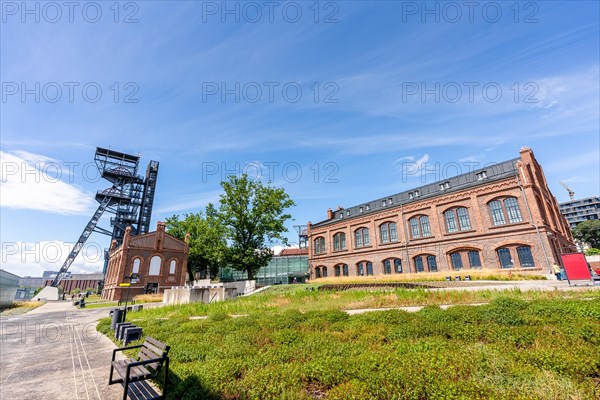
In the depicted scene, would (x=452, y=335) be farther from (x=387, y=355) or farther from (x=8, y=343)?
(x=8, y=343)

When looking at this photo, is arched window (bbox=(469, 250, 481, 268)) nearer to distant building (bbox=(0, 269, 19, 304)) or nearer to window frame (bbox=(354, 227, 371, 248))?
window frame (bbox=(354, 227, 371, 248))

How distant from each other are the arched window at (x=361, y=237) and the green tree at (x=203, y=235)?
19.7 m

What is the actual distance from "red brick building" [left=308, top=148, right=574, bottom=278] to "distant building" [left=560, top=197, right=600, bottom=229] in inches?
4214

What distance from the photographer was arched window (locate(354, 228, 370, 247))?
40531 millimetres

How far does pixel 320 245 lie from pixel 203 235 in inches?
778

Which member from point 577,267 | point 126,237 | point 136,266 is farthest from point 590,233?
point 126,237

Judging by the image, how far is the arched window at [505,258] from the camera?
26219 mm

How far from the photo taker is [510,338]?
5.78 m

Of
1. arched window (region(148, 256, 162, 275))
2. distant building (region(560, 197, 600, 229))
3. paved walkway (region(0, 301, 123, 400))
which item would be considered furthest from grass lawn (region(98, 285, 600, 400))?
distant building (region(560, 197, 600, 229))

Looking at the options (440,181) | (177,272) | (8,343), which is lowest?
(8,343)

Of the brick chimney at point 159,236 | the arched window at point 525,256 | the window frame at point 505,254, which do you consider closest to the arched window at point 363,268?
the window frame at point 505,254

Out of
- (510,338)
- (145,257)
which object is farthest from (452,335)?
(145,257)

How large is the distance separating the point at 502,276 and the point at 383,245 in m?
15.9

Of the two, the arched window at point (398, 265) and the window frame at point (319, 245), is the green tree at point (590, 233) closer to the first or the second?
the arched window at point (398, 265)
